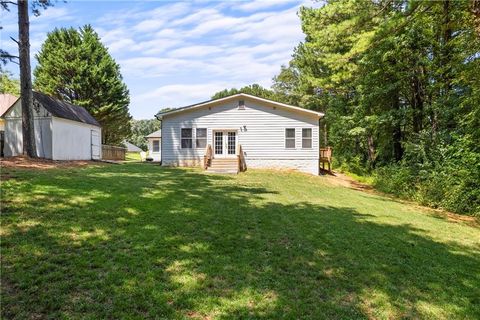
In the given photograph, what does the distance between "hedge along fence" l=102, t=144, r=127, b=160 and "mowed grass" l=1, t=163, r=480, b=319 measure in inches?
722

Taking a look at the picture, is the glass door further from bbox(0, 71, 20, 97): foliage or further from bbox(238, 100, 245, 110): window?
bbox(0, 71, 20, 97): foliage

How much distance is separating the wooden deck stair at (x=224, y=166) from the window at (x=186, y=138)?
194 cm

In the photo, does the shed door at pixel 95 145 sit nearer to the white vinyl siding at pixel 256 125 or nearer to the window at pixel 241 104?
the white vinyl siding at pixel 256 125

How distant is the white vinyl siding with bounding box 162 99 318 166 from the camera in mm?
18266

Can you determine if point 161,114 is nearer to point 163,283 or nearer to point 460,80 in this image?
point 460,80

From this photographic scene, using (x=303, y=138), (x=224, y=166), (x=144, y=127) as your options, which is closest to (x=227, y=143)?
(x=224, y=166)

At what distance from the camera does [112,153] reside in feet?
87.3

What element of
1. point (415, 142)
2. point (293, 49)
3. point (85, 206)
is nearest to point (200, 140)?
point (415, 142)

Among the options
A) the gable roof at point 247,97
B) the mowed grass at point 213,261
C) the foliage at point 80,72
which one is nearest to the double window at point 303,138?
the gable roof at point 247,97

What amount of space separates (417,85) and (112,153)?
76.1 feet

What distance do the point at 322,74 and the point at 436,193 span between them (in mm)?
18364

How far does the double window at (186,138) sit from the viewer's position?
61.8 feet

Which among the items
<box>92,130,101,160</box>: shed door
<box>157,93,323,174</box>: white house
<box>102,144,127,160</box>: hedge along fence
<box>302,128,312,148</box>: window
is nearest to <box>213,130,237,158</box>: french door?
<box>157,93,323,174</box>: white house

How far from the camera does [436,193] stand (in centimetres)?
1139
